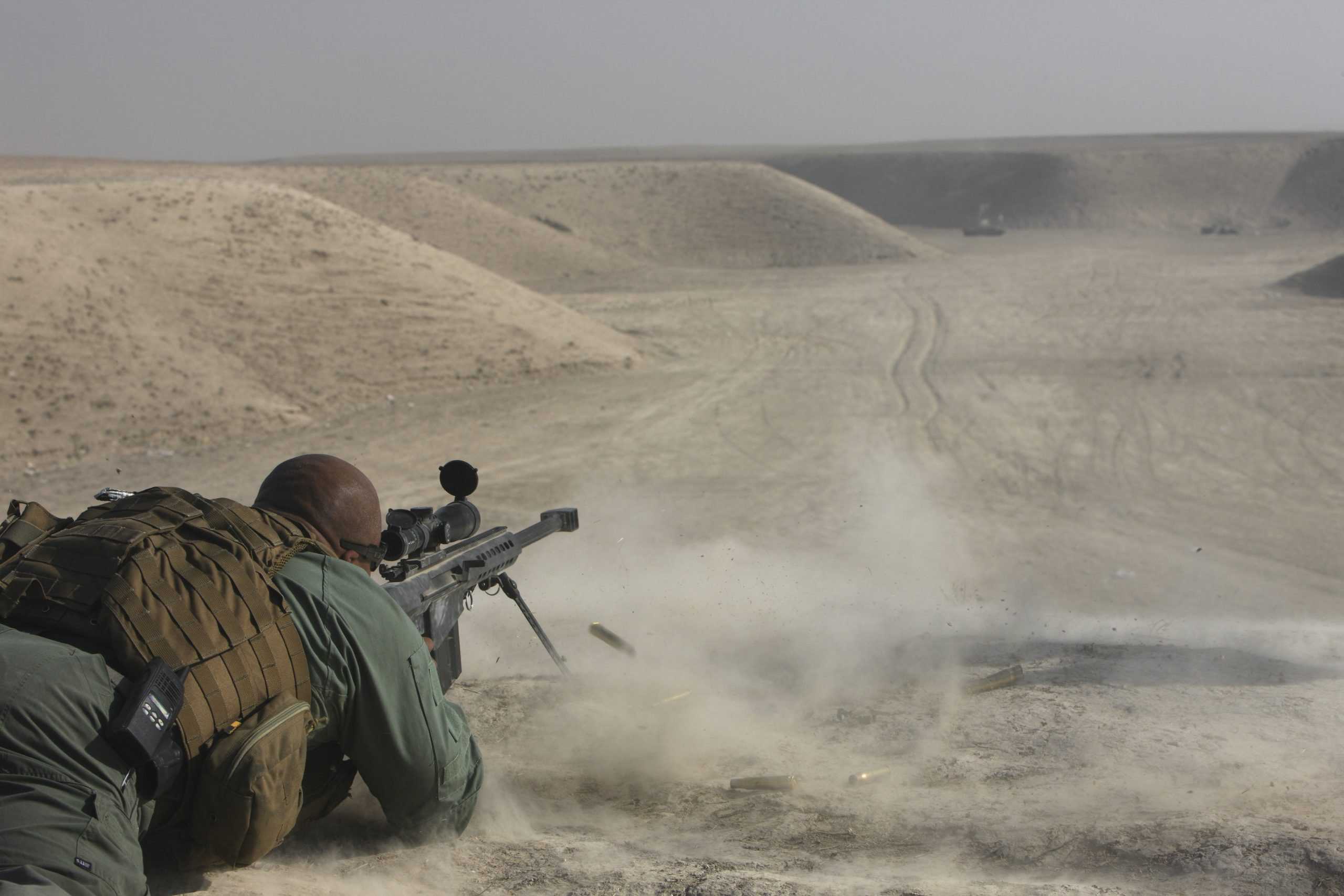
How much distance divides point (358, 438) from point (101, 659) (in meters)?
9.86

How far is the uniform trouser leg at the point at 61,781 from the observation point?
6.13 feet

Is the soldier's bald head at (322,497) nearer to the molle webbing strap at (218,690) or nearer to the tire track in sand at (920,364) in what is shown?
the molle webbing strap at (218,690)

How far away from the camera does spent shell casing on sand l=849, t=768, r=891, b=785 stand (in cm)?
405

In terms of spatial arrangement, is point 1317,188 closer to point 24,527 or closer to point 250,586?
point 250,586

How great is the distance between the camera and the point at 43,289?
40.7 feet

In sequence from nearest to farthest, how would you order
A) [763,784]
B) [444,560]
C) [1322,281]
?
[444,560] < [763,784] < [1322,281]

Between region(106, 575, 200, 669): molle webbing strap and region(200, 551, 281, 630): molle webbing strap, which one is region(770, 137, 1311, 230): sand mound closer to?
region(200, 551, 281, 630): molle webbing strap

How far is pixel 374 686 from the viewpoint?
98.8 inches

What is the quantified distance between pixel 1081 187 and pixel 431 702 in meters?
64.7

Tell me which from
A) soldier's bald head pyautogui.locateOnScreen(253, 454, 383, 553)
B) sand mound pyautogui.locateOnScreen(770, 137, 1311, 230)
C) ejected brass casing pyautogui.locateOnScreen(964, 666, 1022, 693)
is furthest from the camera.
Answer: sand mound pyautogui.locateOnScreen(770, 137, 1311, 230)

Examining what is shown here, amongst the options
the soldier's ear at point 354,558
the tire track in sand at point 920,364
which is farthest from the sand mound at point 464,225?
the soldier's ear at point 354,558

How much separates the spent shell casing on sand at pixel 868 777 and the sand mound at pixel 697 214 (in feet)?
94.6

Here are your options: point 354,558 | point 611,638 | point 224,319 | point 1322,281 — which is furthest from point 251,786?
point 1322,281

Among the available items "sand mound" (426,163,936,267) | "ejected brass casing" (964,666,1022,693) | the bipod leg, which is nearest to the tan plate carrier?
the bipod leg
